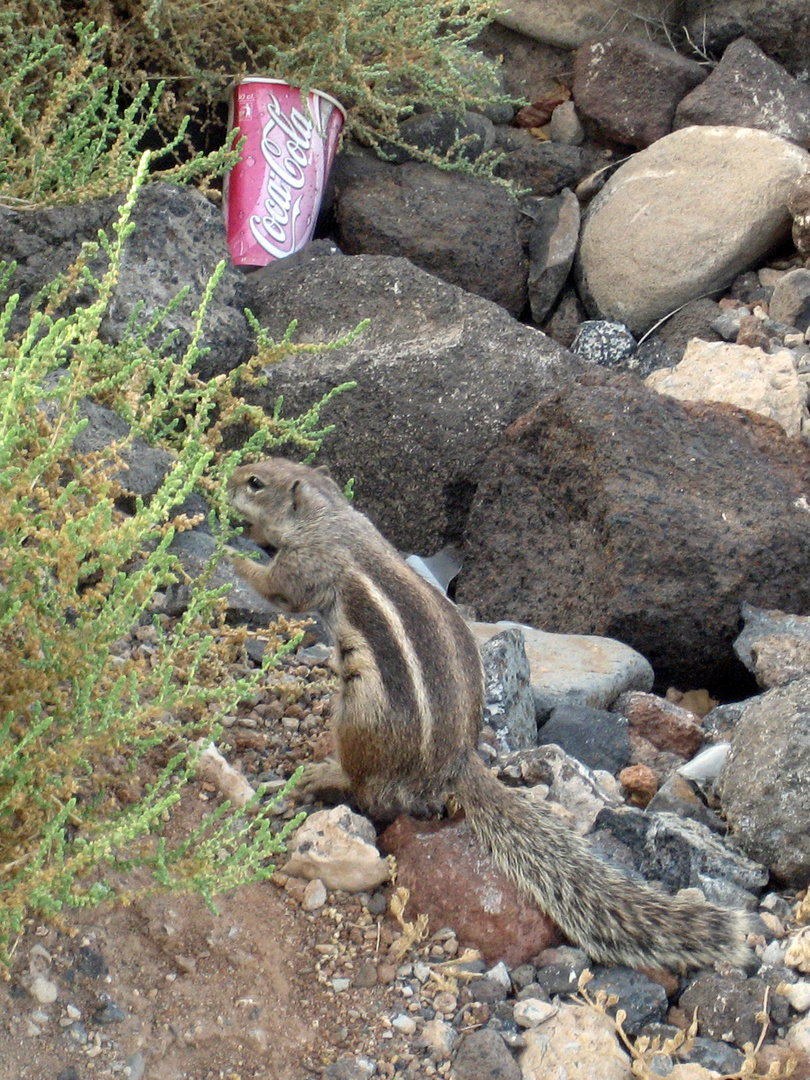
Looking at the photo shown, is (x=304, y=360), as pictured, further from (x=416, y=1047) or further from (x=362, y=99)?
(x=416, y=1047)

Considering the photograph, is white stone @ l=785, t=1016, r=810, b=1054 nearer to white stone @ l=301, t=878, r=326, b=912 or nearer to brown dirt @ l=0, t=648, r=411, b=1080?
brown dirt @ l=0, t=648, r=411, b=1080

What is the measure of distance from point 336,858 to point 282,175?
399cm

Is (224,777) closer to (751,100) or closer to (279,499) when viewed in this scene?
(279,499)

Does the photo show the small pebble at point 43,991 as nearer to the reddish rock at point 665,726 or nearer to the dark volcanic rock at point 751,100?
the reddish rock at point 665,726

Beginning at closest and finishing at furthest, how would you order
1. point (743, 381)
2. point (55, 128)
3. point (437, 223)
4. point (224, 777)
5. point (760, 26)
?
1. point (224, 777)
2. point (55, 128)
3. point (743, 381)
4. point (437, 223)
5. point (760, 26)

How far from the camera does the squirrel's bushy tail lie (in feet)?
10.3

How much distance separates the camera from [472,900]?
3277 mm

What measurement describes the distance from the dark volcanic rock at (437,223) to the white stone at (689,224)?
63 centimetres

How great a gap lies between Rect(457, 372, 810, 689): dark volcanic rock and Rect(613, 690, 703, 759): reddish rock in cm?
59

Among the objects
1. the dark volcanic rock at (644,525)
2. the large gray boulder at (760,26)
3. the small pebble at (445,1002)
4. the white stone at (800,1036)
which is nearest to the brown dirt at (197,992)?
the small pebble at (445,1002)

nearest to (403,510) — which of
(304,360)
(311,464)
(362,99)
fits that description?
(311,464)

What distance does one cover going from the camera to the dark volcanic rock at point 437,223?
689 centimetres

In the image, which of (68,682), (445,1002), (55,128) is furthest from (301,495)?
(55,128)

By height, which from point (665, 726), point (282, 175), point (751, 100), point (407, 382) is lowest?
point (665, 726)
